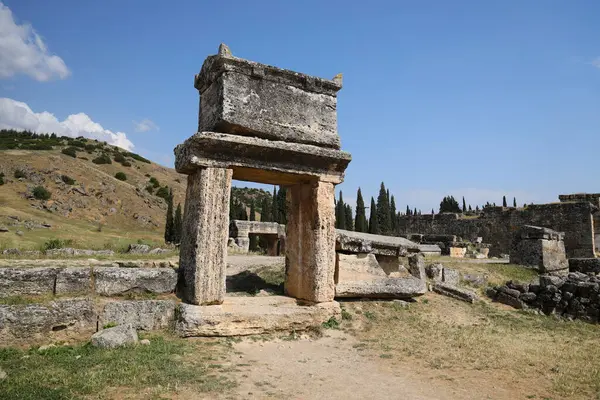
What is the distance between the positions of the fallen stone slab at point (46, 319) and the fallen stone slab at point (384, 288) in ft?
14.4

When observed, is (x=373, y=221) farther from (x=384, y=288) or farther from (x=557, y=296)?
(x=384, y=288)

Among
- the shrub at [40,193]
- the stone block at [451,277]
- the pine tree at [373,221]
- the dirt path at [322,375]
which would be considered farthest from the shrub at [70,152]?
the dirt path at [322,375]

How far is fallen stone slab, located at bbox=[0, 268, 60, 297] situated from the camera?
573 centimetres

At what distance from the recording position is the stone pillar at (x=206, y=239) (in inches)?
255

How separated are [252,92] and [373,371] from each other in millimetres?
4798

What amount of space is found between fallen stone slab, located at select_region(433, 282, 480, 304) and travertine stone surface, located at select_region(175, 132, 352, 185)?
441cm

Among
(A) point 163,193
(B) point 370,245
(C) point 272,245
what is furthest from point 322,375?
(A) point 163,193

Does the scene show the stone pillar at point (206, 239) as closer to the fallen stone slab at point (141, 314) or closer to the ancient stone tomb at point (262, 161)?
the ancient stone tomb at point (262, 161)

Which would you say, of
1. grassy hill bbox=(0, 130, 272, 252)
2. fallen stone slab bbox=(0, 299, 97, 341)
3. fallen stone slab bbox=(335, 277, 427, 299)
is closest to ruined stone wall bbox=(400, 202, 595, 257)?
fallen stone slab bbox=(335, 277, 427, 299)

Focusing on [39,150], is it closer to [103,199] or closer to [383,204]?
[103,199]

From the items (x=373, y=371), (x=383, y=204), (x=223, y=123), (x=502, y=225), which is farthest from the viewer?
(x=383, y=204)

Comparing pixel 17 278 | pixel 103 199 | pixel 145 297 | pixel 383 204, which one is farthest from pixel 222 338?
pixel 103 199

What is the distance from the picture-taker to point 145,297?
6.50m

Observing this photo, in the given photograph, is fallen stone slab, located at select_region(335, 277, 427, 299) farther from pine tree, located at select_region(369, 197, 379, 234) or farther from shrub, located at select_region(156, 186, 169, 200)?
shrub, located at select_region(156, 186, 169, 200)
